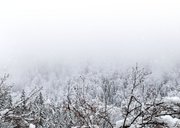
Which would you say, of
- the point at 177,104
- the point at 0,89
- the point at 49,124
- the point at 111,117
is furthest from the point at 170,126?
the point at 49,124

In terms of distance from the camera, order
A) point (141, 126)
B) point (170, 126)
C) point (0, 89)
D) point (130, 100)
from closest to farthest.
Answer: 1. point (170, 126)
2. point (141, 126)
3. point (130, 100)
4. point (0, 89)

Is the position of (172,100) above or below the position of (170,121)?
above

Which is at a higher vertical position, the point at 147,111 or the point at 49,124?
the point at 147,111

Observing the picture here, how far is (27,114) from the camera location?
13.6ft

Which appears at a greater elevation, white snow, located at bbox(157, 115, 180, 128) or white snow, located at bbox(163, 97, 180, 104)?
white snow, located at bbox(163, 97, 180, 104)

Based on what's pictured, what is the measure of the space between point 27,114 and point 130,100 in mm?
1137

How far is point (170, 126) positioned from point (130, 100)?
69 cm

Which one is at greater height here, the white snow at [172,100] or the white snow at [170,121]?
the white snow at [172,100]

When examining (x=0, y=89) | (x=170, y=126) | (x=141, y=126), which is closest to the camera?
(x=170, y=126)

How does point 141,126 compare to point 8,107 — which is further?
point 8,107

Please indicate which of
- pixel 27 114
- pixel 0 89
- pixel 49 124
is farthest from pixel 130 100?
pixel 49 124

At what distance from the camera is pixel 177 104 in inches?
150

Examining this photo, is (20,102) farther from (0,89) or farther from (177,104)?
(177,104)

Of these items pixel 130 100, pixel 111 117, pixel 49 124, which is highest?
pixel 130 100
